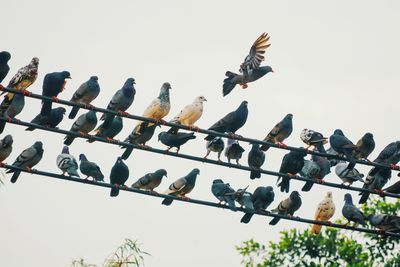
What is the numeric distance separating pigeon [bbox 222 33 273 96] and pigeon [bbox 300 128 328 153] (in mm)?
1737

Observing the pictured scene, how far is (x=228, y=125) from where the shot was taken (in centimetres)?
1514

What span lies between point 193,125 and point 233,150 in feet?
9.68

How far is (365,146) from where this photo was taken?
50.4 feet

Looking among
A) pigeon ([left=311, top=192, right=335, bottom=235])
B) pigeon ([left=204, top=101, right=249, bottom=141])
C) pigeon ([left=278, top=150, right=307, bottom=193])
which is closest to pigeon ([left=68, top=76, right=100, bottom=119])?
pigeon ([left=204, top=101, right=249, bottom=141])

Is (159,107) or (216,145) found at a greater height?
(159,107)

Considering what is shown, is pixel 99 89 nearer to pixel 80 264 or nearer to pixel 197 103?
pixel 197 103

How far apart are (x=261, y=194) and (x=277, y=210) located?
1.15 meters

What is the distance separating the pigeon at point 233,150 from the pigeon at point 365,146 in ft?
7.77

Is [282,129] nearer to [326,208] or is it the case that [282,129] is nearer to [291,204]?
[291,204]

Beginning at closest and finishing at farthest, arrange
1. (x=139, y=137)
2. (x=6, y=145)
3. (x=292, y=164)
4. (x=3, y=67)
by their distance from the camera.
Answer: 1. (x=3, y=67)
2. (x=6, y=145)
3. (x=139, y=137)
4. (x=292, y=164)

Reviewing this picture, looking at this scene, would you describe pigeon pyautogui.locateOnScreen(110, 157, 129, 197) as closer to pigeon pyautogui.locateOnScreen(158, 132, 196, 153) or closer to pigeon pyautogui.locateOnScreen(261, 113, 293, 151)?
pigeon pyautogui.locateOnScreen(158, 132, 196, 153)

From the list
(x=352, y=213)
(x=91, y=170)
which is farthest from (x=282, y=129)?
(x=91, y=170)

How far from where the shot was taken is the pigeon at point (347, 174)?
16.3m

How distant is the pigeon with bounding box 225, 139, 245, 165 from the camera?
16750 mm
